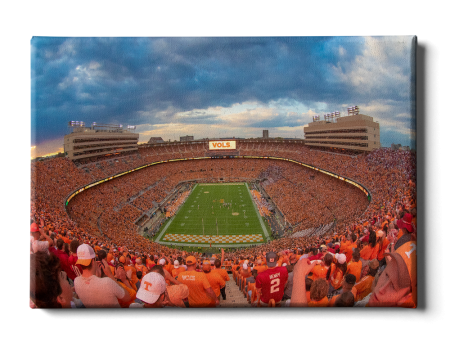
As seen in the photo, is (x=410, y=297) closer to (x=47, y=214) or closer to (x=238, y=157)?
(x=47, y=214)

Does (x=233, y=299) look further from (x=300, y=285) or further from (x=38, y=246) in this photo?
(x=38, y=246)

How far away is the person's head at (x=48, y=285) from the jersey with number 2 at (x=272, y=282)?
3.84 meters

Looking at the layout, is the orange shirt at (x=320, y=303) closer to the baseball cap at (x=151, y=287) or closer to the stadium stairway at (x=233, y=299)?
the stadium stairway at (x=233, y=299)

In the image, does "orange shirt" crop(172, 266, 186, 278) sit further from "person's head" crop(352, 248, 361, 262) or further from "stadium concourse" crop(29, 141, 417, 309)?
"person's head" crop(352, 248, 361, 262)

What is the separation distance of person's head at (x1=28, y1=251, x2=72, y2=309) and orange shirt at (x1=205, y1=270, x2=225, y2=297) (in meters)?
2.85

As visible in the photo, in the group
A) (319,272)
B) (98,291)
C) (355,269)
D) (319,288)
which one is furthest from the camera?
(355,269)

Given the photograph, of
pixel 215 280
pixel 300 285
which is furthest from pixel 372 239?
pixel 215 280

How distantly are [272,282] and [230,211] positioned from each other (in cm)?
1466

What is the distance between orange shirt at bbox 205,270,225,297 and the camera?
15.1 feet

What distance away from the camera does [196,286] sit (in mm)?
4617

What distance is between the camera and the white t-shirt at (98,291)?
457cm

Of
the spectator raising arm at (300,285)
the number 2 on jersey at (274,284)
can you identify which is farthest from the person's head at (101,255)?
the spectator raising arm at (300,285)

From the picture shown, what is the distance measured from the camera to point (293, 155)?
23.9 metres

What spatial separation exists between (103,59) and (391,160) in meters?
7.67
